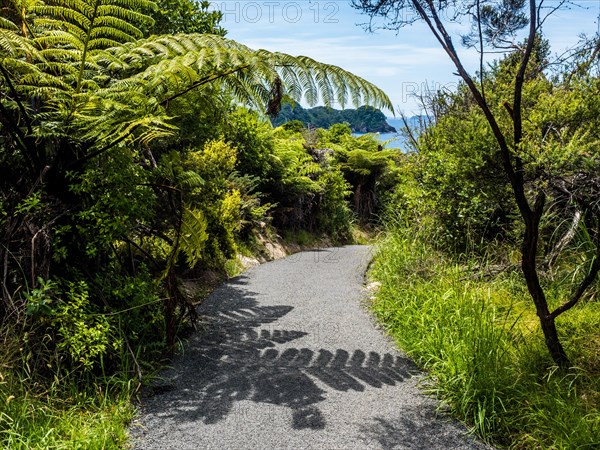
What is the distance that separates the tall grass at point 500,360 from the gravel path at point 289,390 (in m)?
0.21

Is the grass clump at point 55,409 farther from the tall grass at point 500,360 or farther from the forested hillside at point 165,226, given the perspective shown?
the tall grass at point 500,360

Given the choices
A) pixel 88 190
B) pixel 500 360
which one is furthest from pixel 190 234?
pixel 500 360

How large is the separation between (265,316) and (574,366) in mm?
3205

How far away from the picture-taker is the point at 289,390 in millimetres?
3760

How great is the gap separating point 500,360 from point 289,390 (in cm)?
162

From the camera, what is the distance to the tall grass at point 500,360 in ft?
10.2

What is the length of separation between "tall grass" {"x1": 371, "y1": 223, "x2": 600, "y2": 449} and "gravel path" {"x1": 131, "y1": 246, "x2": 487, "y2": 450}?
0.70ft

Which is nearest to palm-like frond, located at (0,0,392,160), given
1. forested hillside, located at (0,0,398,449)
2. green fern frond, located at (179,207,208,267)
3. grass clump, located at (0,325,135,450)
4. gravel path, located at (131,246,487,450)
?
forested hillside, located at (0,0,398,449)

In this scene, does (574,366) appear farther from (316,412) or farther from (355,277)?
(355,277)

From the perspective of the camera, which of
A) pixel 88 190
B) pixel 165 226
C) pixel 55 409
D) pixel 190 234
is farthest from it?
pixel 165 226

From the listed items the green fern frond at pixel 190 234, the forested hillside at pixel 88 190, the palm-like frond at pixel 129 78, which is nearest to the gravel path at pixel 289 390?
the forested hillside at pixel 88 190

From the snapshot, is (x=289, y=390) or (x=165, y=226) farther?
(x=165, y=226)

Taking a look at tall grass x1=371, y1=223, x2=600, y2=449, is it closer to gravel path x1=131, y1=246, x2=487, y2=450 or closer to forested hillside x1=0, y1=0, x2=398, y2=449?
gravel path x1=131, y1=246, x2=487, y2=450

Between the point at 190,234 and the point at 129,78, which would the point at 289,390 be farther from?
the point at 129,78
